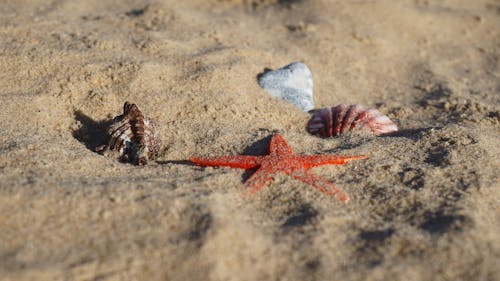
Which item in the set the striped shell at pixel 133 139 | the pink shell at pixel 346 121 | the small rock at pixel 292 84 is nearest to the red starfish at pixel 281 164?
the striped shell at pixel 133 139

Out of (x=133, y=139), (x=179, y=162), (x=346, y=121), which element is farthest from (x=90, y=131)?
(x=346, y=121)

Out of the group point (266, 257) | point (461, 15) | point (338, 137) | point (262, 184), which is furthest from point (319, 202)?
point (461, 15)

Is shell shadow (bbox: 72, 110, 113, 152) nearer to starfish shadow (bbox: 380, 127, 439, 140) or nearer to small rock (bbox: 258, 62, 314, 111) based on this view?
small rock (bbox: 258, 62, 314, 111)

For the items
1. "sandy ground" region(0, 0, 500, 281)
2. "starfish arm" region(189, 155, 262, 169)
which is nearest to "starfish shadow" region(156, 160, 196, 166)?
"sandy ground" region(0, 0, 500, 281)

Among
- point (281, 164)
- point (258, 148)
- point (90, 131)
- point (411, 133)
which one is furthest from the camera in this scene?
point (411, 133)

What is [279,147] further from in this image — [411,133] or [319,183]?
[411,133]

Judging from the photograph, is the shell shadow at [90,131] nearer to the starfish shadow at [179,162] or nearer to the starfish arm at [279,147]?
the starfish shadow at [179,162]
